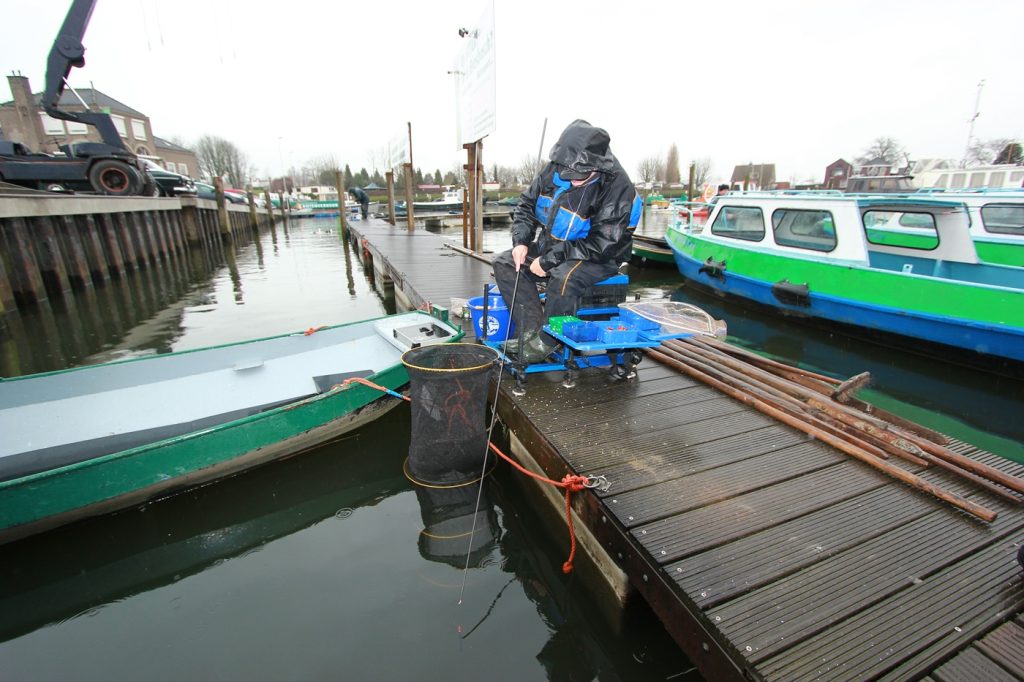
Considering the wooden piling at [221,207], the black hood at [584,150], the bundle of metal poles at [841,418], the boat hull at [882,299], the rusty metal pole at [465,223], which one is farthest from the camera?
the wooden piling at [221,207]

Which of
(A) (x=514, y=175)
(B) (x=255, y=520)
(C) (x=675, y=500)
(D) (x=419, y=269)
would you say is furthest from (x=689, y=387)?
(A) (x=514, y=175)

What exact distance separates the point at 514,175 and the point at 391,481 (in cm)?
8328

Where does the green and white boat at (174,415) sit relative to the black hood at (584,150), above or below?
below

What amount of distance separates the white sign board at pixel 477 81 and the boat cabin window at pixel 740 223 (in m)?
5.64

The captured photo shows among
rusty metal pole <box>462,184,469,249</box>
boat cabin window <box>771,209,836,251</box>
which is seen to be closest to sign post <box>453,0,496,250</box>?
rusty metal pole <box>462,184,469,249</box>

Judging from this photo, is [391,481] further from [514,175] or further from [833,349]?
[514,175]

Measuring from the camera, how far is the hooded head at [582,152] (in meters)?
3.37

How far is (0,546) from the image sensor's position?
3229mm

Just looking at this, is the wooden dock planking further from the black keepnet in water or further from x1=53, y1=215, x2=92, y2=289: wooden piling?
x1=53, y1=215, x2=92, y2=289: wooden piling

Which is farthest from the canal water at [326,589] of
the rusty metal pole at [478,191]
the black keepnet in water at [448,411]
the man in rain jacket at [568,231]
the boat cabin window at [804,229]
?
the rusty metal pole at [478,191]

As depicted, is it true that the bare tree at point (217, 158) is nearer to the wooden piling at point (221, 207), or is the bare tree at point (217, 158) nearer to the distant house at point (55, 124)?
the distant house at point (55, 124)

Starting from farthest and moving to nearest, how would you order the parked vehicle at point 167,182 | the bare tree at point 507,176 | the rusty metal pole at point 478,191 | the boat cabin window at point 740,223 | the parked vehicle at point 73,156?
the bare tree at point 507,176 < the parked vehicle at point 167,182 < the parked vehicle at point 73,156 < the rusty metal pole at point 478,191 < the boat cabin window at point 740,223

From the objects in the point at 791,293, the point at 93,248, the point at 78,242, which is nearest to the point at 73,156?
the point at 93,248

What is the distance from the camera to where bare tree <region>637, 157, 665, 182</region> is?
79188mm
